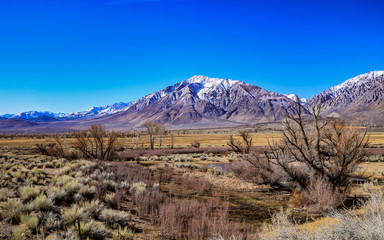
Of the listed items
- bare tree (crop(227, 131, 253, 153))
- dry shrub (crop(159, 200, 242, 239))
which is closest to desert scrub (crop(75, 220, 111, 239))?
dry shrub (crop(159, 200, 242, 239))

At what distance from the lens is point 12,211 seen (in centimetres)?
738

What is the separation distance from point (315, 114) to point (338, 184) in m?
3.60

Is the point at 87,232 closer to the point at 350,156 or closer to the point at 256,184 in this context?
the point at 350,156

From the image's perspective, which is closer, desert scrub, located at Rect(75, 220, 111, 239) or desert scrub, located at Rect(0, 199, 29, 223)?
desert scrub, located at Rect(75, 220, 111, 239)

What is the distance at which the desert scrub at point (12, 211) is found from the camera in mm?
7233

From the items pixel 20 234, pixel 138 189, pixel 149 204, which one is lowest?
pixel 149 204

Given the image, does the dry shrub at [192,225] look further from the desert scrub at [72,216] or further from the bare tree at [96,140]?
the bare tree at [96,140]

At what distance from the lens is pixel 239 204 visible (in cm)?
1234

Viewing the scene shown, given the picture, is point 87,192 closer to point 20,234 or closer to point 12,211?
point 12,211

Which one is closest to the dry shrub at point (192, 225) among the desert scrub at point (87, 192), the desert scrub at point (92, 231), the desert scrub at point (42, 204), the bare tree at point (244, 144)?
the desert scrub at point (92, 231)

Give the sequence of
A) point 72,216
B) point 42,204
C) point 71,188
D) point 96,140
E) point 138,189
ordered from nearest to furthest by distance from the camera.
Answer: point 72,216 → point 42,204 → point 71,188 → point 138,189 → point 96,140

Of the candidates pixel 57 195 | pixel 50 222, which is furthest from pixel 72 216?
pixel 57 195

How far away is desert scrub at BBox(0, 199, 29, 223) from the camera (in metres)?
7.23

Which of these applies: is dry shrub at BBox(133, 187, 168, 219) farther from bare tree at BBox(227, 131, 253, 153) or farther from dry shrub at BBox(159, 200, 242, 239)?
bare tree at BBox(227, 131, 253, 153)
